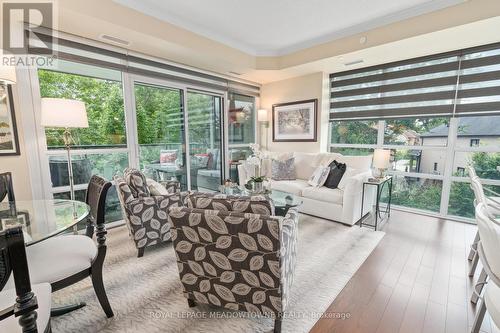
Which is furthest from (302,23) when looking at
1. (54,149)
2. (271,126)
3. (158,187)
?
(54,149)

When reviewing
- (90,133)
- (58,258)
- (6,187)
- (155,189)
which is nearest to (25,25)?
(90,133)

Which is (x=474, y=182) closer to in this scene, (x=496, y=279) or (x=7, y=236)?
(x=496, y=279)

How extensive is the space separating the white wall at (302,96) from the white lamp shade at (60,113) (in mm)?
3753

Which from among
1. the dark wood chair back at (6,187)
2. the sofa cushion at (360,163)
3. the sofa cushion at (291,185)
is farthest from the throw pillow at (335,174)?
the dark wood chair back at (6,187)

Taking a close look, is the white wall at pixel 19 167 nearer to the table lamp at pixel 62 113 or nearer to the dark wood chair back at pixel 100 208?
the table lamp at pixel 62 113

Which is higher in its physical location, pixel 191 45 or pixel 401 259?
pixel 191 45

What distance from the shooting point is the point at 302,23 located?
3.23 meters

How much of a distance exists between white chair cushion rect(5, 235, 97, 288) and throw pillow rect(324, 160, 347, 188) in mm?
3118

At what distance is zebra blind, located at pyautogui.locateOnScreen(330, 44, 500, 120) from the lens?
3158 millimetres

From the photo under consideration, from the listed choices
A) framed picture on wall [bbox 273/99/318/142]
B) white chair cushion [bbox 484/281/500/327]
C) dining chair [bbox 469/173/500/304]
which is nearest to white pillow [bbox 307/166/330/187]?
framed picture on wall [bbox 273/99/318/142]

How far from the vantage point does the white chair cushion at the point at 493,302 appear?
3.57 feet

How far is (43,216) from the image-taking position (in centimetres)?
162

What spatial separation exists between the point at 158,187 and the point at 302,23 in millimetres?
2910

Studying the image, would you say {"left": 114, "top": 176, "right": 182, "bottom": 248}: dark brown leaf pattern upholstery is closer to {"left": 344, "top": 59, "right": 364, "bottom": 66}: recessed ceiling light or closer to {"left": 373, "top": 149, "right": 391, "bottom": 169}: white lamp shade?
{"left": 373, "top": 149, "right": 391, "bottom": 169}: white lamp shade
